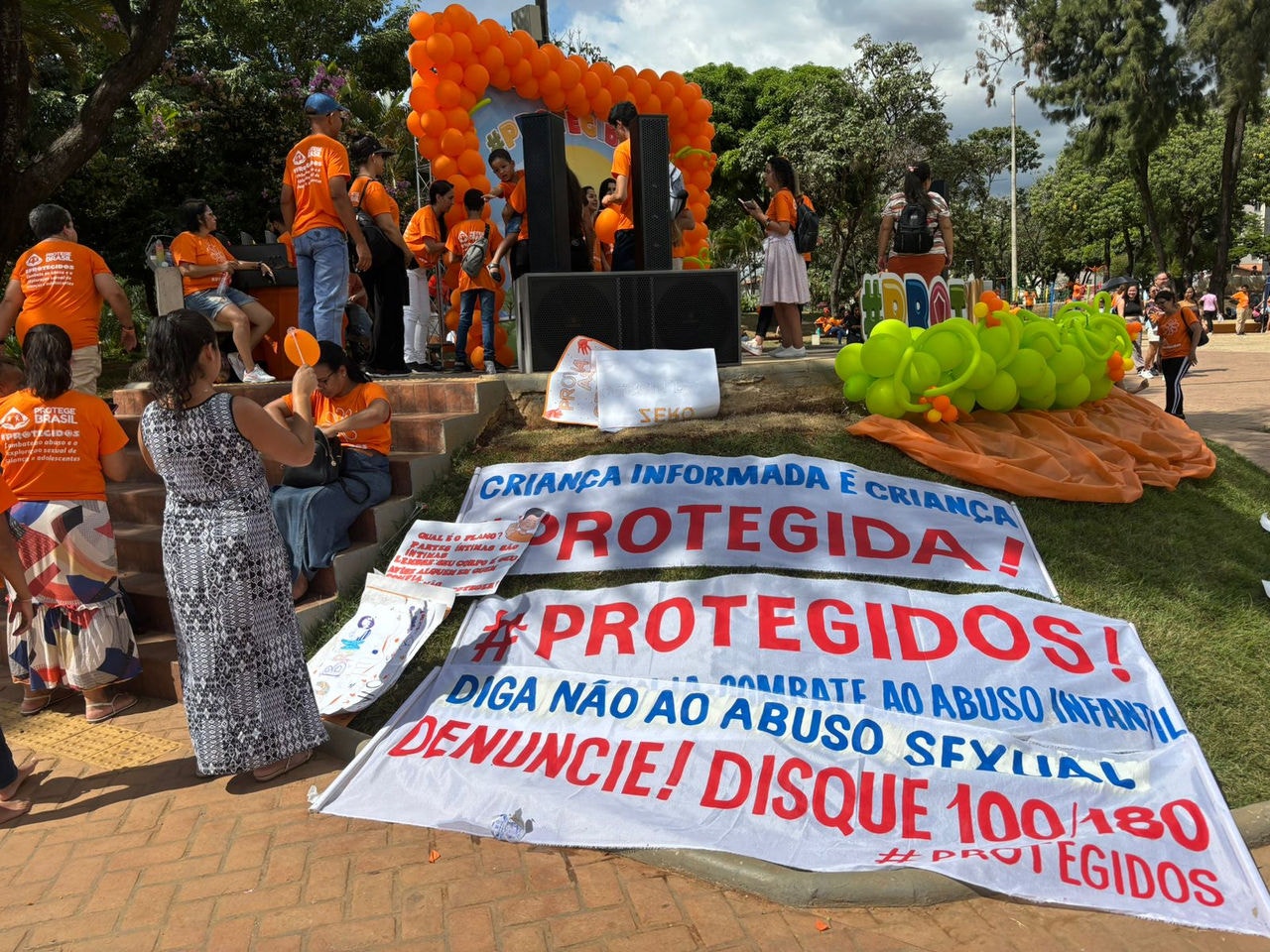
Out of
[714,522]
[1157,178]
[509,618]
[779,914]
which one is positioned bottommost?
[779,914]

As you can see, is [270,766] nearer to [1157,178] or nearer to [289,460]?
[289,460]

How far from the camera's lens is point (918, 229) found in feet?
25.0

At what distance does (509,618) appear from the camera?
432 cm

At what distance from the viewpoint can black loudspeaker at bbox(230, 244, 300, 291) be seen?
8508 mm

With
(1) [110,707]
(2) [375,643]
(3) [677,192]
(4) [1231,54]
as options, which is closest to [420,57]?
(3) [677,192]

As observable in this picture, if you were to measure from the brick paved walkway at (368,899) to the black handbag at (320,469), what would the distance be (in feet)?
5.79

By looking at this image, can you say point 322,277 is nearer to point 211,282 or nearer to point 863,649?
point 211,282

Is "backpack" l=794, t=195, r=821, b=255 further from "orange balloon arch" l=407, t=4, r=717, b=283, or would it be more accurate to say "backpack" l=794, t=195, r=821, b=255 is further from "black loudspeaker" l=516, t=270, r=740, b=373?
"orange balloon arch" l=407, t=4, r=717, b=283

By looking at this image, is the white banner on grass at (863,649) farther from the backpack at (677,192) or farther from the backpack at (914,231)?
the backpack at (677,192)

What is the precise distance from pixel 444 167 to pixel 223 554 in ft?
28.3

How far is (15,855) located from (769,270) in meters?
7.07

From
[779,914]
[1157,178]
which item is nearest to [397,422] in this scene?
[779,914]

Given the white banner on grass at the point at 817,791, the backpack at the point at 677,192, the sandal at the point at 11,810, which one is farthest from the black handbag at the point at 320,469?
the backpack at the point at 677,192

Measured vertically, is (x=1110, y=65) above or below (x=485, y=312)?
above
